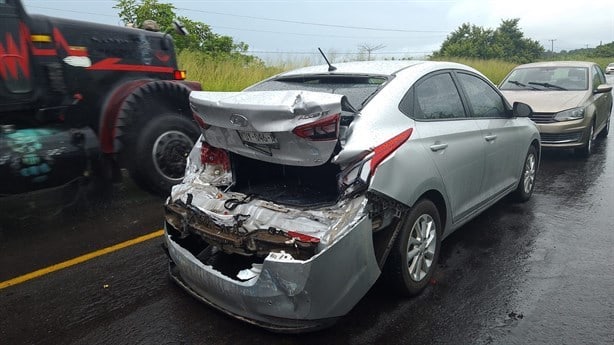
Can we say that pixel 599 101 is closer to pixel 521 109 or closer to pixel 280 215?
pixel 521 109

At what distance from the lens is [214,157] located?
349cm

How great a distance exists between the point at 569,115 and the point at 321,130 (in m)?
6.41

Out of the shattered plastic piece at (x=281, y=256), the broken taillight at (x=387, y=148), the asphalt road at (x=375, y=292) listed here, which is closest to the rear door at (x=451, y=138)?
the broken taillight at (x=387, y=148)

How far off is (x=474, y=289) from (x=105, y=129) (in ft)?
13.5

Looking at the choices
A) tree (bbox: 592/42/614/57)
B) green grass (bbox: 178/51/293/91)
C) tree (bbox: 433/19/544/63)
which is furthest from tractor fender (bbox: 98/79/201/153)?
tree (bbox: 592/42/614/57)

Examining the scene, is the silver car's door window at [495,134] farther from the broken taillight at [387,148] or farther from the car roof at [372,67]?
the broken taillight at [387,148]

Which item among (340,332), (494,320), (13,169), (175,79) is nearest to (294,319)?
(340,332)

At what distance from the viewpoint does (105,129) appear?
516 centimetres

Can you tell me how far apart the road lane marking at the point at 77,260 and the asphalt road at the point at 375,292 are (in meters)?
0.08

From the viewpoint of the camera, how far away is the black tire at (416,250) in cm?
303

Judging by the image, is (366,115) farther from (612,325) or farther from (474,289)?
(612,325)

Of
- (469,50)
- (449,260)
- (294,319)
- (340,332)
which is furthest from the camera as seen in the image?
(469,50)

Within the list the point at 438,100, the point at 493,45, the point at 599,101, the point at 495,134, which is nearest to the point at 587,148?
the point at 599,101

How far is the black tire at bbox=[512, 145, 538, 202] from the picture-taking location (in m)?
5.20
